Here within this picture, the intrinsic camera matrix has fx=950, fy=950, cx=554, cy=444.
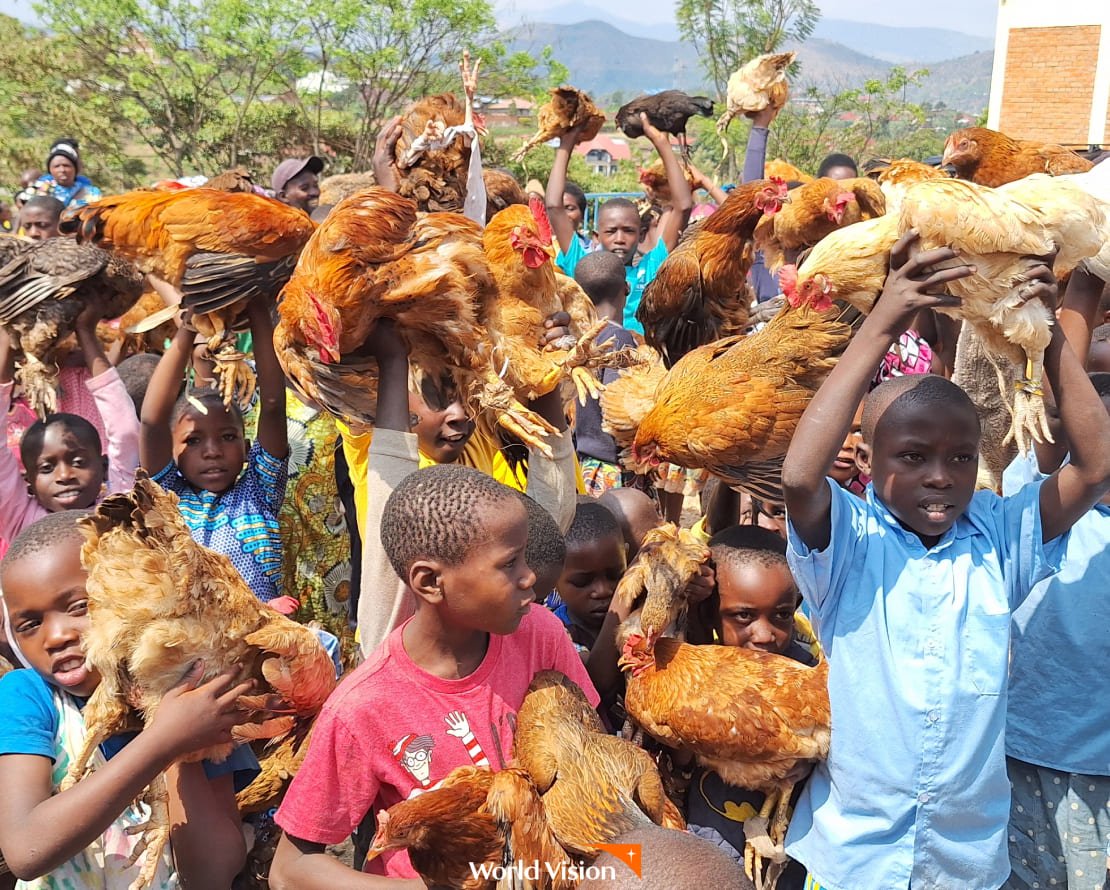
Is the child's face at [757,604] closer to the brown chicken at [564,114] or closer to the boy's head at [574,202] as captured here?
the brown chicken at [564,114]

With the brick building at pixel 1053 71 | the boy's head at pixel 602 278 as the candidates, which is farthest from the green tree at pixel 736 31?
the boy's head at pixel 602 278

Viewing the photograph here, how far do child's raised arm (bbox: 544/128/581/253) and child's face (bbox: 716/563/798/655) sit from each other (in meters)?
3.81

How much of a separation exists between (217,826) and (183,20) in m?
20.5

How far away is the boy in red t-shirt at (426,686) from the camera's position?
1.95 m

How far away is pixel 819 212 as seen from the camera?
405cm

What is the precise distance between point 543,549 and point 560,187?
4.18 m

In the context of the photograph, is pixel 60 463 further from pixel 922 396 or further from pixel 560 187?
pixel 560 187

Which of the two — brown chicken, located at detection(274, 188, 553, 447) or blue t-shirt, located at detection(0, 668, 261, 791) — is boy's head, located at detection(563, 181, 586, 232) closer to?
brown chicken, located at detection(274, 188, 553, 447)

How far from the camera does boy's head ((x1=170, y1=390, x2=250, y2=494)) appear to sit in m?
3.40

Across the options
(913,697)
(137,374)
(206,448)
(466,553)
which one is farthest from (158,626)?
(137,374)

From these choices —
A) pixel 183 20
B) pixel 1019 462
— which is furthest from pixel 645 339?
pixel 183 20

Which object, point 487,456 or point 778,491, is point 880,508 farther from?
→ point 487,456

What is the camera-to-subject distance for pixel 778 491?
2.99 m

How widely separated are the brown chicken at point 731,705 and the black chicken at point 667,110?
4265 mm
